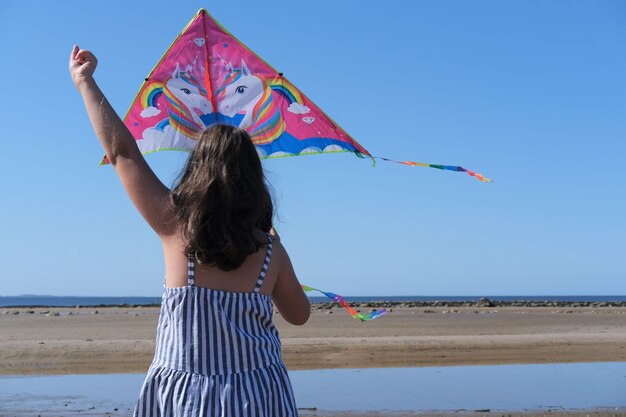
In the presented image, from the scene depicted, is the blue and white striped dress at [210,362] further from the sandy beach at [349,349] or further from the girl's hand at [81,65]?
the sandy beach at [349,349]

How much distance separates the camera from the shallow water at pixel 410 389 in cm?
858

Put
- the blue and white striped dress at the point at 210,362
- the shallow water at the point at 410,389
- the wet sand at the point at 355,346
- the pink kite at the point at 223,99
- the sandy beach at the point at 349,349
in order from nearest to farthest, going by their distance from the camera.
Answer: the blue and white striped dress at the point at 210,362
the pink kite at the point at 223,99
the shallow water at the point at 410,389
the sandy beach at the point at 349,349
the wet sand at the point at 355,346

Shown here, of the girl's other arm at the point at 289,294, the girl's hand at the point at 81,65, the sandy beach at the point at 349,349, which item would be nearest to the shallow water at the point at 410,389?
the sandy beach at the point at 349,349

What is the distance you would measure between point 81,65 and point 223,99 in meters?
1.92

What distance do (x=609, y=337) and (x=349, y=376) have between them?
8.30m

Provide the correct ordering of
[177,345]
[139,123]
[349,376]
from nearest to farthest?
[177,345] → [139,123] → [349,376]

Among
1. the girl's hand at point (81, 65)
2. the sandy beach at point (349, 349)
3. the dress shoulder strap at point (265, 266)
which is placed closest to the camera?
the dress shoulder strap at point (265, 266)

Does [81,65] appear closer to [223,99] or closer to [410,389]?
[223,99]

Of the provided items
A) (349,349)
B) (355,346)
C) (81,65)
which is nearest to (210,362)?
(81,65)

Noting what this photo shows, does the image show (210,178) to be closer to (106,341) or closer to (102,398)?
(102,398)

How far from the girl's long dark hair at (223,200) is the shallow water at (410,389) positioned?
20.7 feet

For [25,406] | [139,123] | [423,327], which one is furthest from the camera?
[423,327]

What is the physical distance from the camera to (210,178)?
2.24 meters

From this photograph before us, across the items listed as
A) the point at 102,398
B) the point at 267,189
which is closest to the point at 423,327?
the point at 102,398
